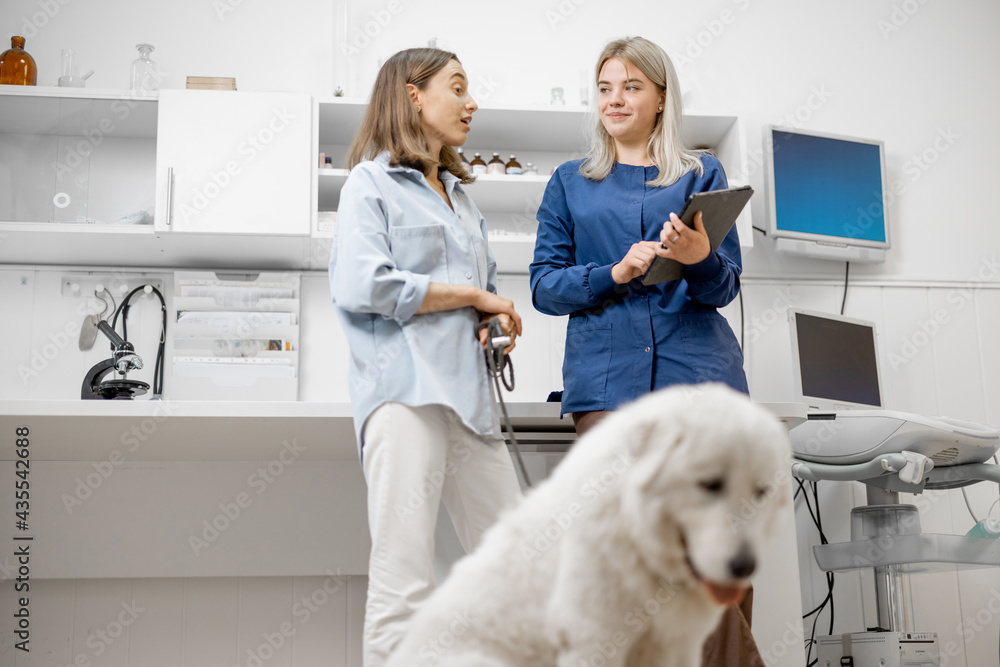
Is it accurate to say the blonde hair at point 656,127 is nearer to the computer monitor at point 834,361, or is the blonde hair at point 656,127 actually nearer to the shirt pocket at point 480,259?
the shirt pocket at point 480,259

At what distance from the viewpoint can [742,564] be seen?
0.86 metres

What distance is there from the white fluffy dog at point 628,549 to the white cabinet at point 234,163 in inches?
82.2

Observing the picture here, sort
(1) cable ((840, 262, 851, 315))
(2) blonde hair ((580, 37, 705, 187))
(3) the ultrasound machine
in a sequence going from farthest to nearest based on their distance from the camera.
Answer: (1) cable ((840, 262, 851, 315)) → (3) the ultrasound machine → (2) blonde hair ((580, 37, 705, 187))

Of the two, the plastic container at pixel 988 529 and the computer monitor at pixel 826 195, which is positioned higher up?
the computer monitor at pixel 826 195

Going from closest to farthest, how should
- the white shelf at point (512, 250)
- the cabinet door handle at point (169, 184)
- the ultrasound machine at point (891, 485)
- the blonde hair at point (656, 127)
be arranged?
the blonde hair at point (656, 127)
the ultrasound machine at point (891, 485)
the cabinet door handle at point (169, 184)
the white shelf at point (512, 250)

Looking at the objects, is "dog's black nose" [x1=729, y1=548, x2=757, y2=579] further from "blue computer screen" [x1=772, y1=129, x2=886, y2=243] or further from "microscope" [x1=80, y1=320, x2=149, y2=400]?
"blue computer screen" [x1=772, y1=129, x2=886, y2=243]

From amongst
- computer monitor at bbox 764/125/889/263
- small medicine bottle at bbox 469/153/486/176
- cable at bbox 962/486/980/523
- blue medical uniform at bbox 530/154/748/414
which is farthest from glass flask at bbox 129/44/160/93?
cable at bbox 962/486/980/523

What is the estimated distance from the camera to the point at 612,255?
1.94 meters

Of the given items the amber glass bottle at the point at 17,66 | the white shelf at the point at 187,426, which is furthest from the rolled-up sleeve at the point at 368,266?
the amber glass bottle at the point at 17,66

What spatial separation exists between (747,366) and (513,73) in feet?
4.84

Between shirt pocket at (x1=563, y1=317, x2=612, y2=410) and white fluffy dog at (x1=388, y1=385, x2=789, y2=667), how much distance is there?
0.78 meters

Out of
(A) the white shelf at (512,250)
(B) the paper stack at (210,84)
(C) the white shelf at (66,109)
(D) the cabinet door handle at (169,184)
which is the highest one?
(B) the paper stack at (210,84)

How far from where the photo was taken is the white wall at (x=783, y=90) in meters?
3.24

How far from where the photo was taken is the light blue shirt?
155cm
